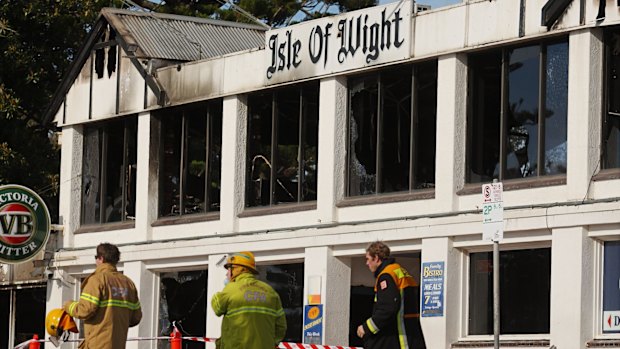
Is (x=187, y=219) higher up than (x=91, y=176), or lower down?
lower down

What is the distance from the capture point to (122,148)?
30.2 m

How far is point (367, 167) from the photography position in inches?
963

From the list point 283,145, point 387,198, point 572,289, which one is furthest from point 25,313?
point 572,289

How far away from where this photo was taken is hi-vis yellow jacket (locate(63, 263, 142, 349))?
1631 centimetres

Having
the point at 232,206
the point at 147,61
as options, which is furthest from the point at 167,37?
the point at 232,206

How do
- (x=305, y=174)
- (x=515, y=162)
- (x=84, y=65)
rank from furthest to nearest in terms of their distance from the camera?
1. (x=84, y=65)
2. (x=305, y=174)
3. (x=515, y=162)

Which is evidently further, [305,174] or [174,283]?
[174,283]

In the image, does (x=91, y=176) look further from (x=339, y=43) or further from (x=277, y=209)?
(x=339, y=43)

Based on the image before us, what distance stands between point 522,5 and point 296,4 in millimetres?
23640

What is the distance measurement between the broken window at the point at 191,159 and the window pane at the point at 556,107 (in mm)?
7972

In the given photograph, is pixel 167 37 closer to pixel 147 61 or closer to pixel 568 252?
pixel 147 61

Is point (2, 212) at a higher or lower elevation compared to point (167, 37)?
lower

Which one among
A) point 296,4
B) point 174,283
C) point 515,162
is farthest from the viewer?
point 296,4

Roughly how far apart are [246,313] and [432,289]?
7696 millimetres
